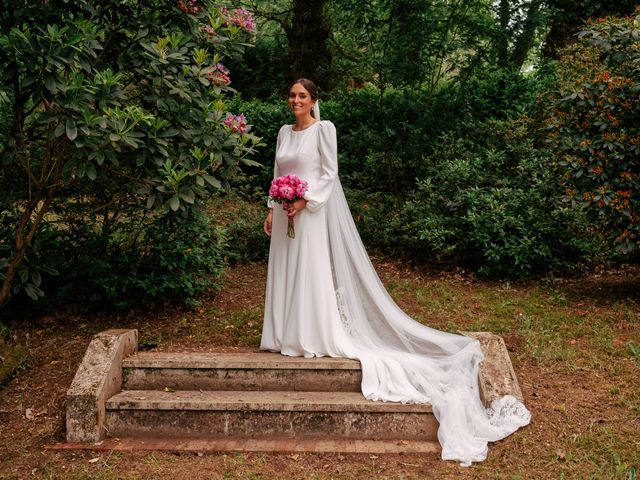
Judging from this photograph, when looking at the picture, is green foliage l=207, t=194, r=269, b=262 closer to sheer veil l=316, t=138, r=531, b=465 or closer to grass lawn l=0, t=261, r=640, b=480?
grass lawn l=0, t=261, r=640, b=480

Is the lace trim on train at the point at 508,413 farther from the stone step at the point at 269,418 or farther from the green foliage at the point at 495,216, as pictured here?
the green foliage at the point at 495,216

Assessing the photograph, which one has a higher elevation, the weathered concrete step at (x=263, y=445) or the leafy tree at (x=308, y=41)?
the leafy tree at (x=308, y=41)

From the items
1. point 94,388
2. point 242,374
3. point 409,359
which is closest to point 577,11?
point 409,359

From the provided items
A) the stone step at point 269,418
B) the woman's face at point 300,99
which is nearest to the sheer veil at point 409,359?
the stone step at point 269,418

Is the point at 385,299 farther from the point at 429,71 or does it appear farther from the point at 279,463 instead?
the point at 429,71

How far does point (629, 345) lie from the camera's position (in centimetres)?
609

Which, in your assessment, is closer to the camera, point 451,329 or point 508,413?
point 508,413

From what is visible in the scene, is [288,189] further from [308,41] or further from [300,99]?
[308,41]

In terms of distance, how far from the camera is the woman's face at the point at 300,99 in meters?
5.60

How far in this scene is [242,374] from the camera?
533 cm

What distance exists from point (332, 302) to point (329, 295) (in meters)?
0.07

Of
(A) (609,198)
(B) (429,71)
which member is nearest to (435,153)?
(B) (429,71)

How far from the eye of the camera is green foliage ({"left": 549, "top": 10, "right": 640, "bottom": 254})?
712 centimetres

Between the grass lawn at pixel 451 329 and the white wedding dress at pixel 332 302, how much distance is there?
2.25ft
